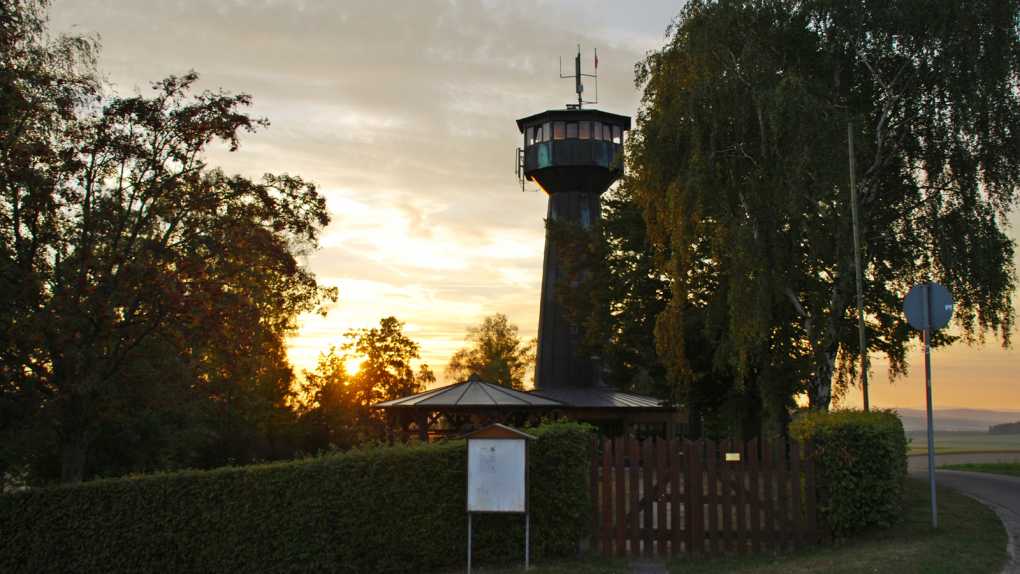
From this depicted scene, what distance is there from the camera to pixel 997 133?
19.6 meters

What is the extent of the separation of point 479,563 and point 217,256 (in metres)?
9.57

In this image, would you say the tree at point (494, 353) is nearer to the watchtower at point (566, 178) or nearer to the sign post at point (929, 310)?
the watchtower at point (566, 178)

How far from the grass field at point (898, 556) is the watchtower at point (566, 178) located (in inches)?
1044

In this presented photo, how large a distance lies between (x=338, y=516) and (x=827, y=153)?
1255cm

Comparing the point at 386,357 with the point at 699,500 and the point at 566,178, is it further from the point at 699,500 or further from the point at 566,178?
the point at 699,500

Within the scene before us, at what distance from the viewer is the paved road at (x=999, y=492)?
11.2 meters

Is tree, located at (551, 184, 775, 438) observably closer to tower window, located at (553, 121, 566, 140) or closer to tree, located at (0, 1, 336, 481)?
tower window, located at (553, 121, 566, 140)

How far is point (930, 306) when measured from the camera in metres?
12.4

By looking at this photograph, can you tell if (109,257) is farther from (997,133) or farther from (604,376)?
(604,376)

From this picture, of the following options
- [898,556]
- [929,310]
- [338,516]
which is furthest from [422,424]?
[898,556]

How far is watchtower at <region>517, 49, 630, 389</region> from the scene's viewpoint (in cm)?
3934

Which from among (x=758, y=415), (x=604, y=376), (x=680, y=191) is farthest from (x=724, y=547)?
(x=604, y=376)

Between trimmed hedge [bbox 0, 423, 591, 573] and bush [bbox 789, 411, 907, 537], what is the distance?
3181 millimetres

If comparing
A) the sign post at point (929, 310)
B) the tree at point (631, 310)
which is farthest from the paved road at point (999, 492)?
the tree at point (631, 310)
